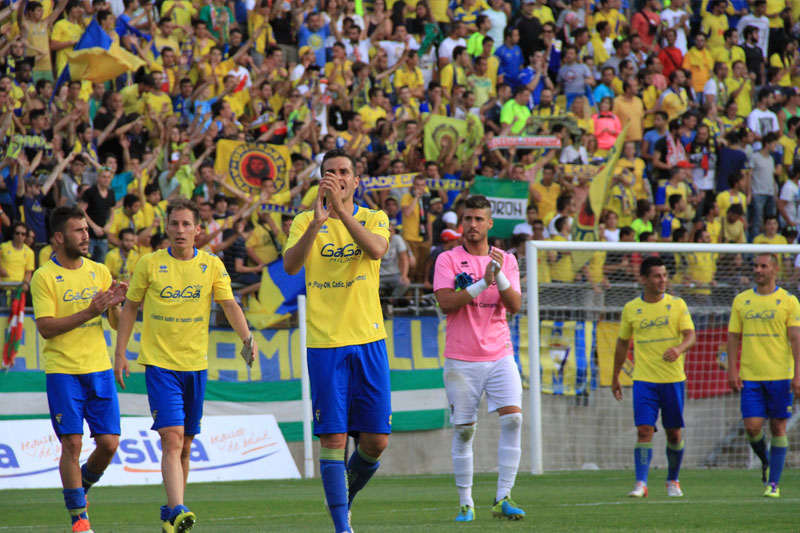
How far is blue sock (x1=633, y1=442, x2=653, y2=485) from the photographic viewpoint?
11.2m

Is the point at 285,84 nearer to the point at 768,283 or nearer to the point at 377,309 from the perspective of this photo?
the point at 768,283

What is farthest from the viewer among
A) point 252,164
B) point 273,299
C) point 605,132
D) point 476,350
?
point 605,132

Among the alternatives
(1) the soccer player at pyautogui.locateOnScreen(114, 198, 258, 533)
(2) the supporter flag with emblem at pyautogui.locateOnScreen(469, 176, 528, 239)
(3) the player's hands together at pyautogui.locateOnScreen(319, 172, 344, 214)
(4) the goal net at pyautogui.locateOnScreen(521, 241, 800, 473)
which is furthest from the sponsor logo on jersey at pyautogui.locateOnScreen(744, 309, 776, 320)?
(3) the player's hands together at pyautogui.locateOnScreen(319, 172, 344, 214)

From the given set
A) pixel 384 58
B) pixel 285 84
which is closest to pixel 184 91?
pixel 285 84

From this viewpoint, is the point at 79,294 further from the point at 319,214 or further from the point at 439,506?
the point at 439,506

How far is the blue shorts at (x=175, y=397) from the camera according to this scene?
24.5ft

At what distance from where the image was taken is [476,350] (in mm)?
8805

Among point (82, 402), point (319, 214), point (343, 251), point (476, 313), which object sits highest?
point (319, 214)

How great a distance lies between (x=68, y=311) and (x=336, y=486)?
265 centimetres

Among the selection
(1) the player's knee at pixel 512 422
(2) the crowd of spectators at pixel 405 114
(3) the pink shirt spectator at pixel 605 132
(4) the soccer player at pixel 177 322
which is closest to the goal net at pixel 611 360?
(2) the crowd of spectators at pixel 405 114

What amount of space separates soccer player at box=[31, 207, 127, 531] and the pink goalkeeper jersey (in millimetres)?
2584

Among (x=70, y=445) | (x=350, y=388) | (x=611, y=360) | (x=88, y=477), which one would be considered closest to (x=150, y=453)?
(x=88, y=477)

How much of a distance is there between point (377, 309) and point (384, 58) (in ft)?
Answer: 44.3

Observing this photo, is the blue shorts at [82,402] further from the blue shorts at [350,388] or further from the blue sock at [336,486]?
the blue sock at [336,486]
